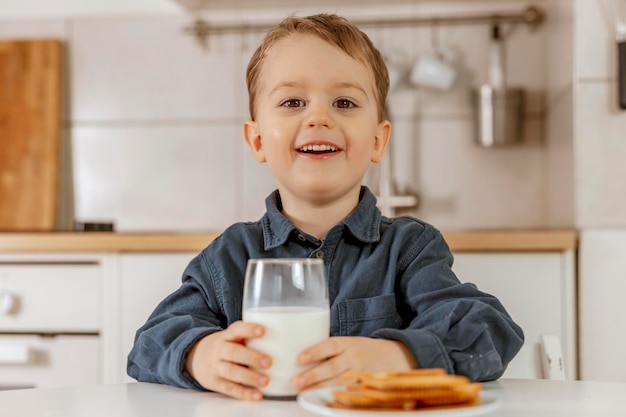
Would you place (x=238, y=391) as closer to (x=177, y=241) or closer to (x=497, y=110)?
(x=177, y=241)

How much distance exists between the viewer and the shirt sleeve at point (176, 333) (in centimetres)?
84

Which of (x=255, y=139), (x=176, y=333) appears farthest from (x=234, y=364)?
(x=255, y=139)

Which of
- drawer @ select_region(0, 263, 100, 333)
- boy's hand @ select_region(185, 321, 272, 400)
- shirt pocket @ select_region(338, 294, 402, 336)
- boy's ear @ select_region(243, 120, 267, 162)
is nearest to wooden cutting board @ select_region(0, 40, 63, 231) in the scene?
drawer @ select_region(0, 263, 100, 333)

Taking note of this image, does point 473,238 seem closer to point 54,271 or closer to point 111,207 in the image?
point 54,271

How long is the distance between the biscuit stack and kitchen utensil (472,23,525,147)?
1.63 meters

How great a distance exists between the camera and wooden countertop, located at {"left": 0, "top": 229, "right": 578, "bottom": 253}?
1.65 m

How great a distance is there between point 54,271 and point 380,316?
1.00 metres

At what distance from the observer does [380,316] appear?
99 cm

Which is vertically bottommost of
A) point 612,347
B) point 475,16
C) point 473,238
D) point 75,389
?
point 612,347

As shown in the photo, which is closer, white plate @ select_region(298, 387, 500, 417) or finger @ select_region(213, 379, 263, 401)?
white plate @ select_region(298, 387, 500, 417)

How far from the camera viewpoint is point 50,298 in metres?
1.77

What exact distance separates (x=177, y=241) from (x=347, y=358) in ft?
3.39

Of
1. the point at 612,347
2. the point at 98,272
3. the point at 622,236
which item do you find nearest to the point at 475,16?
the point at 622,236

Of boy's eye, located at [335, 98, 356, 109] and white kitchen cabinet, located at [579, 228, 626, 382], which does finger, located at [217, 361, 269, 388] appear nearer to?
boy's eye, located at [335, 98, 356, 109]
